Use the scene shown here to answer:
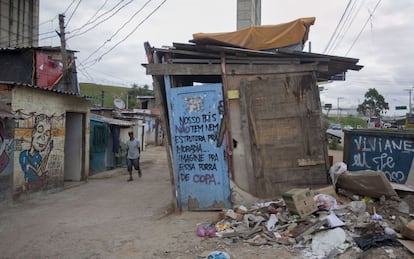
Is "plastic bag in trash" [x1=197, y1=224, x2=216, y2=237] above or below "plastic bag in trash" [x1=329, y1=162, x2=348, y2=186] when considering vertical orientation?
below

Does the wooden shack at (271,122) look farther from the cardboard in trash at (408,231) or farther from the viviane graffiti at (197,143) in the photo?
the cardboard in trash at (408,231)

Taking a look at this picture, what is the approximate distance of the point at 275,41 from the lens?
7672 mm

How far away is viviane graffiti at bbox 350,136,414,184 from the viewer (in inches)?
290

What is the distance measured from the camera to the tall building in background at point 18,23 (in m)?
25.3

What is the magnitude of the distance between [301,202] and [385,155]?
2.83m

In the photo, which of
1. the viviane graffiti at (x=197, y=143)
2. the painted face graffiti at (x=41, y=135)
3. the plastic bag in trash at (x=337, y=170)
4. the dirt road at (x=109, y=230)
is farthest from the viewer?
the painted face graffiti at (x=41, y=135)

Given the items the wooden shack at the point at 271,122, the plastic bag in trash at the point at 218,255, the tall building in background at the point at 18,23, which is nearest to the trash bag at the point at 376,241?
the plastic bag in trash at the point at 218,255

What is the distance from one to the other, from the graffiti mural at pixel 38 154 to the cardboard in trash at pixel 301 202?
7223 millimetres

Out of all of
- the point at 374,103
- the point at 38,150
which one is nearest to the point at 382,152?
the point at 38,150

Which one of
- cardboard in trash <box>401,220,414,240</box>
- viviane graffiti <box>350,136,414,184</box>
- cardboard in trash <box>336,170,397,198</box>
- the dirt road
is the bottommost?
the dirt road

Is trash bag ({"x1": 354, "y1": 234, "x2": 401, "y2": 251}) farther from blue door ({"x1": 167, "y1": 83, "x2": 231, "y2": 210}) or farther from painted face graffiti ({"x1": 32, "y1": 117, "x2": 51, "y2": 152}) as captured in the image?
painted face graffiti ({"x1": 32, "y1": 117, "x2": 51, "y2": 152})

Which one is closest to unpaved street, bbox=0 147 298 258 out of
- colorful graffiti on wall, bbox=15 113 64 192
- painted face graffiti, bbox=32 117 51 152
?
colorful graffiti on wall, bbox=15 113 64 192

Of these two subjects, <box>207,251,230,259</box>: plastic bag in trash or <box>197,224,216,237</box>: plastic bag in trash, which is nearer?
<box>207,251,230,259</box>: plastic bag in trash

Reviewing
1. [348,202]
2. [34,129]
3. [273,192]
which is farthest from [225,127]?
[34,129]
